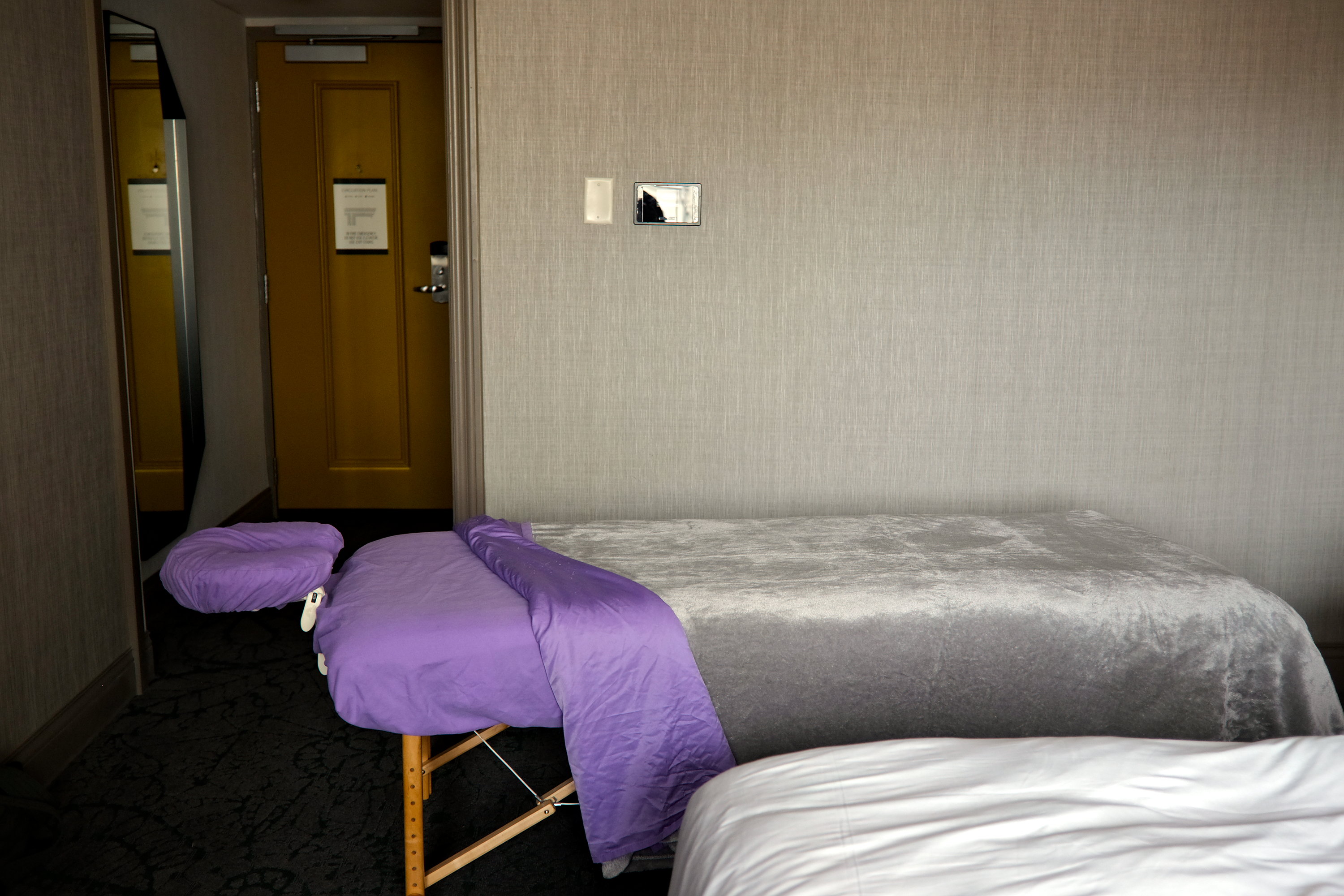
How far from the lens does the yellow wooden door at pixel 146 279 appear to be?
2.92 metres

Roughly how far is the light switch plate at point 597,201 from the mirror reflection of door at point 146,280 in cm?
136

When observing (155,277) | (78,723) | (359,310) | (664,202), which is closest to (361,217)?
(359,310)

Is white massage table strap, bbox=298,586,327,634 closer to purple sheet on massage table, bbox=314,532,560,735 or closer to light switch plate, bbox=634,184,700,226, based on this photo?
purple sheet on massage table, bbox=314,532,560,735

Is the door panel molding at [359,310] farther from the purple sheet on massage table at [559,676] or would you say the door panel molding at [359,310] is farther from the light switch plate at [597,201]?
the purple sheet on massage table at [559,676]

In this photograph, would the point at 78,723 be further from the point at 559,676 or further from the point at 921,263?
the point at 921,263

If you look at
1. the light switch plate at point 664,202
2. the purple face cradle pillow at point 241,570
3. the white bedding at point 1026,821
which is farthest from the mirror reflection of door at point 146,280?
the white bedding at point 1026,821

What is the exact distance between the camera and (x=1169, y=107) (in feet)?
8.78

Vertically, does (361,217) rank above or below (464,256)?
above

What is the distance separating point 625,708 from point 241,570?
74 cm

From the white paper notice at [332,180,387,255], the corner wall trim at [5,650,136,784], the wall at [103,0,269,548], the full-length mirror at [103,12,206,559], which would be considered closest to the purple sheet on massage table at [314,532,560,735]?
the corner wall trim at [5,650,136,784]

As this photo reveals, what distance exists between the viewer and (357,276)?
15.0 feet

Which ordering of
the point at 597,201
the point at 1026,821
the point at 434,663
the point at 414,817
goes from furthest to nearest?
the point at 597,201 → the point at 414,817 → the point at 434,663 → the point at 1026,821

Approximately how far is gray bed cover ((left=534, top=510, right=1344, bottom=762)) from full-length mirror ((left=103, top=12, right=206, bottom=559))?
1839 millimetres

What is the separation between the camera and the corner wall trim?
2264 millimetres
